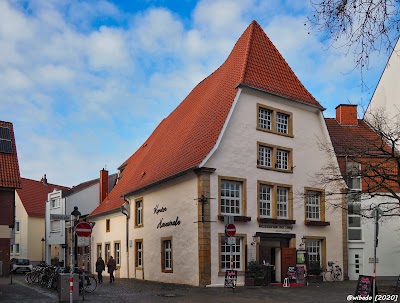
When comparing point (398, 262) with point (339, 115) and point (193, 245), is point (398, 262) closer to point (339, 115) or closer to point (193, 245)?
point (339, 115)

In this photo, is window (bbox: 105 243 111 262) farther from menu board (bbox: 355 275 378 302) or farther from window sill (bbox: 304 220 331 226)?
menu board (bbox: 355 275 378 302)

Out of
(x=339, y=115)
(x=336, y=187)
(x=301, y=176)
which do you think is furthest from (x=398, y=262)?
(x=339, y=115)

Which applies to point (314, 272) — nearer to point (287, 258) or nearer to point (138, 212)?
point (287, 258)

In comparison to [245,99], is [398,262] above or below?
below

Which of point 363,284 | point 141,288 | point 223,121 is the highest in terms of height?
point 223,121

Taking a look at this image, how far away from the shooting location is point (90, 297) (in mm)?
20703

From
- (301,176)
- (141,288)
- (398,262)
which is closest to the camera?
(141,288)

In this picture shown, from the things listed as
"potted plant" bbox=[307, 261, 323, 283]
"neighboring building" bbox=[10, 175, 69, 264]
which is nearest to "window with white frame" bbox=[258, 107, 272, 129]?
"potted plant" bbox=[307, 261, 323, 283]

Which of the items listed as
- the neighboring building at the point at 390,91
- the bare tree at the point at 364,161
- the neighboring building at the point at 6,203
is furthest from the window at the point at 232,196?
the neighboring building at the point at 6,203

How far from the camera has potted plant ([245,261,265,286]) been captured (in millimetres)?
25545

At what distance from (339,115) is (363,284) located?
24.3m

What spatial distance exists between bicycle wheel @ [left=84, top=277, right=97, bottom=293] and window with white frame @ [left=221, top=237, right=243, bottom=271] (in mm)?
5890

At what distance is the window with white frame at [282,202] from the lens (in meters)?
28.6

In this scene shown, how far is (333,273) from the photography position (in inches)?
1181
